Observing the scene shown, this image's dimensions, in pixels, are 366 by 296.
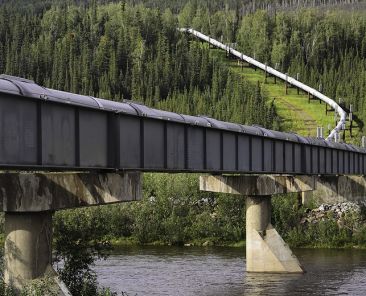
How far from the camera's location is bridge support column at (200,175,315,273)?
52.8 meters

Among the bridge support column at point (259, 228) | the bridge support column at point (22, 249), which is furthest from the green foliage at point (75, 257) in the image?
the bridge support column at point (259, 228)

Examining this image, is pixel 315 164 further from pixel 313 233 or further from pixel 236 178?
pixel 313 233

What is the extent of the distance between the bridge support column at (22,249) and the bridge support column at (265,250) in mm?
27751

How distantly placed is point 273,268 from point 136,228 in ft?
89.0

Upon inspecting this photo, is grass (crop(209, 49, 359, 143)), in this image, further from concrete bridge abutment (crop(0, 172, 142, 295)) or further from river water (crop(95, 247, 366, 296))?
concrete bridge abutment (crop(0, 172, 142, 295))

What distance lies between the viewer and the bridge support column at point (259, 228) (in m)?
52.8

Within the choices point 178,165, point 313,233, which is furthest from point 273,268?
point 313,233

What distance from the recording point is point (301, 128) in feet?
480

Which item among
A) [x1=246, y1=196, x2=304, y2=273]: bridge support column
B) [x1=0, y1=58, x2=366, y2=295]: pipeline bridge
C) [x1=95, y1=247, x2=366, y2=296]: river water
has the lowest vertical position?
[x1=95, y1=247, x2=366, y2=296]: river water

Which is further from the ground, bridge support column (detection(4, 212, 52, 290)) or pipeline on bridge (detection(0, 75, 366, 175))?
pipeline on bridge (detection(0, 75, 366, 175))

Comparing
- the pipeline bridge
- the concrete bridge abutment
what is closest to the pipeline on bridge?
the pipeline bridge

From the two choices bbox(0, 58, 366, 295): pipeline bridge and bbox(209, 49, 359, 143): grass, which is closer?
bbox(0, 58, 366, 295): pipeline bridge

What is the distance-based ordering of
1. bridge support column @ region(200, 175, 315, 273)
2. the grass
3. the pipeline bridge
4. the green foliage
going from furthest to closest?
the grass → bridge support column @ region(200, 175, 315, 273) → the green foliage → the pipeline bridge

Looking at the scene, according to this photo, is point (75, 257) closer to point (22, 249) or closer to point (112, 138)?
point (112, 138)
